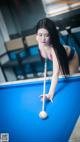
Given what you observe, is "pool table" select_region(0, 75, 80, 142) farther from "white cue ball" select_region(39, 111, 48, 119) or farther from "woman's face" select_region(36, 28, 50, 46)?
"woman's face" select_region(36, 28, 50, 46)

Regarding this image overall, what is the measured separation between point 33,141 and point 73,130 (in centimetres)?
29

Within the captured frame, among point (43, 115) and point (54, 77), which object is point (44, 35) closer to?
point (54, 77)

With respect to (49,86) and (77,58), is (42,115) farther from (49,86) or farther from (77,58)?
(77,58)

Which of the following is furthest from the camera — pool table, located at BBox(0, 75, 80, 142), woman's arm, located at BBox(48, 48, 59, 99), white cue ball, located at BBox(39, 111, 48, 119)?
woman's arm, located at BBox(48, 48, 59, 99)

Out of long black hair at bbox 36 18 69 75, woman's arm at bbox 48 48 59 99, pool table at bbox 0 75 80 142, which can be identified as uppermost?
long black hair at bbox 36 18 69 75

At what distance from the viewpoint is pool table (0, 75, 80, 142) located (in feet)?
4.89

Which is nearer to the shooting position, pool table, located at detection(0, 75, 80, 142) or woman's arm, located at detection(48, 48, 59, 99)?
pool table, located at detection(0, 75, 80, 142)

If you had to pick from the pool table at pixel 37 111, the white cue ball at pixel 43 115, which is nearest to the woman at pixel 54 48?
the pool table at pixel 37 111

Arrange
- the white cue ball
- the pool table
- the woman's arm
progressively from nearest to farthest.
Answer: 1. the pool table
2. the white cue ball
3. the woman's arm

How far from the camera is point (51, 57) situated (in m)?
2.29

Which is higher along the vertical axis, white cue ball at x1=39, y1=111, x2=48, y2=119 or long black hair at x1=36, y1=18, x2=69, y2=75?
long black hair at x1=36, y1=18, x2=69, y2=75

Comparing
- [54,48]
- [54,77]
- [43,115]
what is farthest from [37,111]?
[54,48]

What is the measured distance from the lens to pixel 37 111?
1707 millimetres

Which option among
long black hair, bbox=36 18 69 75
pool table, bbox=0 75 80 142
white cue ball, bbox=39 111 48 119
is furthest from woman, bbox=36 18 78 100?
white cue ball, bbox=39 111 48 119
